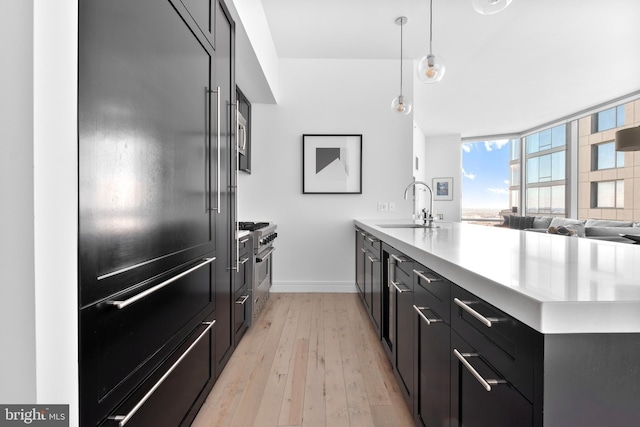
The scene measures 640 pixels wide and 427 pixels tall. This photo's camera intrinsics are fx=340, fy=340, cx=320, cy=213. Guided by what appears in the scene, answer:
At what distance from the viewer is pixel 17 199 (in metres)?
0.68

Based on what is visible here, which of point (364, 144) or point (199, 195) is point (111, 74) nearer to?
point (199, 195)

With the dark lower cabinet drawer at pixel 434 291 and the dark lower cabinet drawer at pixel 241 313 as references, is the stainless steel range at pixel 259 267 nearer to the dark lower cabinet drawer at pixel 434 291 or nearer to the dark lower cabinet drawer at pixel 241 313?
the dark lower cabinet drawer at pixel 241 313

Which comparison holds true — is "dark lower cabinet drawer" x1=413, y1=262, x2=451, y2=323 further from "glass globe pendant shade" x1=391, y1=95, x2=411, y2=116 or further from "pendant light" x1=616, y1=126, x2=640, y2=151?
"pendant light" x1=616, y1=126, x2=640, y2=151

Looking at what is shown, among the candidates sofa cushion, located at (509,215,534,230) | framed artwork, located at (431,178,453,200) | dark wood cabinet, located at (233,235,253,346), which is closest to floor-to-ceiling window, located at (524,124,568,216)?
sofa cushion, located at (509,215,534,230)

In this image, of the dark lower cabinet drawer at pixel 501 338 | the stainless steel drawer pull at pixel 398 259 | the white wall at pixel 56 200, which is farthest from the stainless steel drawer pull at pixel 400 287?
the white wall at pixel 56 200

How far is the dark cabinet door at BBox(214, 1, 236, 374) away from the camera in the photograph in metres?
1.90

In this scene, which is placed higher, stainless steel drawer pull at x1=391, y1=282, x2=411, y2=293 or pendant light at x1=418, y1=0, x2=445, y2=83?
pendant light at x1=418, y1=0, x2=445, y2=83

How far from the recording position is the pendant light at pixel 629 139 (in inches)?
127

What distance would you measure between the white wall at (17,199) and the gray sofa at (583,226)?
421cm

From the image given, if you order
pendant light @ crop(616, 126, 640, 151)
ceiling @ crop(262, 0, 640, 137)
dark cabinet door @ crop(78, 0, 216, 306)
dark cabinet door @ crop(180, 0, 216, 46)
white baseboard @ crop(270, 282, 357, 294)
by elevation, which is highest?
ceiling @ crop(262, 0, 640, 137)

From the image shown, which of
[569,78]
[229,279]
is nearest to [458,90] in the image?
[569,78]

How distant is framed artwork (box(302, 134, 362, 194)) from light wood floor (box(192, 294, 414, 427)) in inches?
61.5

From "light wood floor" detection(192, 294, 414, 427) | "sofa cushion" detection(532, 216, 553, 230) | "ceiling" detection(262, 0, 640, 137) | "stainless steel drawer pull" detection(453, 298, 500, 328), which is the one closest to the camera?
"stainless steel drawer pull" detection(453, 298, 500, 328)

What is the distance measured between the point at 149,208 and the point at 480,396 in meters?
1.13
